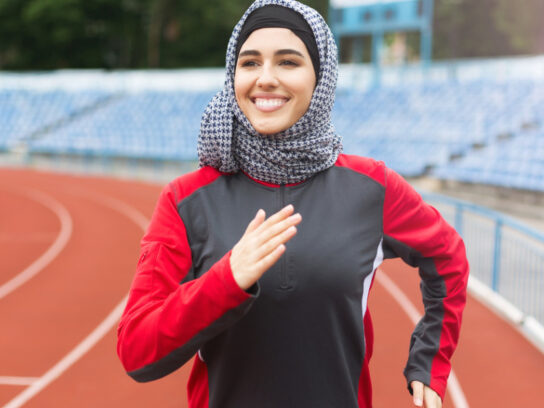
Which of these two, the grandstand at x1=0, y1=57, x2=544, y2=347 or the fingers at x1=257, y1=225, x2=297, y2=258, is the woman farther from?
the grandstand at x1=0, y1=57, x2=544, y2=347

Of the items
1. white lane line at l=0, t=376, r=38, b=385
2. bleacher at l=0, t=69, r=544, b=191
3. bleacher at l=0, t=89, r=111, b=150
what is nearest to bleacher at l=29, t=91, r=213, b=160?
bleacher at l=0, t=69, r=544, b=191

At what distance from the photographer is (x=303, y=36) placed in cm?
185

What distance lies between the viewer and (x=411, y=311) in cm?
788

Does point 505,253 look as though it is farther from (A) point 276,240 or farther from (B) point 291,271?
(A) point 276,240

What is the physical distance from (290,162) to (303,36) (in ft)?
1.15

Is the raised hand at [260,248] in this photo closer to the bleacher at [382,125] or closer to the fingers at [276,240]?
the fingers at [276,240]

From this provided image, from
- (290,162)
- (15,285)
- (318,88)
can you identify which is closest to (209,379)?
(290,162)

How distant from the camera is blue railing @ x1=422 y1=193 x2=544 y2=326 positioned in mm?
6819

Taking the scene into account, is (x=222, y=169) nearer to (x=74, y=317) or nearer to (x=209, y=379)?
(x=209, y=379)

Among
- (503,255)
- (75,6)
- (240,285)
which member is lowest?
(503,255)

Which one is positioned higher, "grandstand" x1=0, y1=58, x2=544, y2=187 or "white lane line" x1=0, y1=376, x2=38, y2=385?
"grandstand" x1=0, y1=58, x2=544, y2=187

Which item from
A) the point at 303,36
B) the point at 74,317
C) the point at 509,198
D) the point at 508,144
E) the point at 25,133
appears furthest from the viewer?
the point at 25,133

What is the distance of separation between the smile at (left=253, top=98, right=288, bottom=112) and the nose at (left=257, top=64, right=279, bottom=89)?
0.12 feet

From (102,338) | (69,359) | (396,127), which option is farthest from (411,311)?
(396,127)
